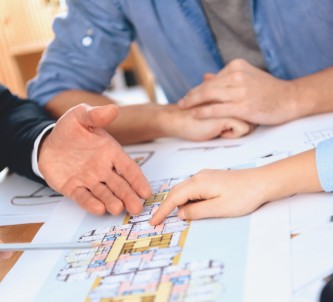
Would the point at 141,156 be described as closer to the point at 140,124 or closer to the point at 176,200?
the point at 140,124

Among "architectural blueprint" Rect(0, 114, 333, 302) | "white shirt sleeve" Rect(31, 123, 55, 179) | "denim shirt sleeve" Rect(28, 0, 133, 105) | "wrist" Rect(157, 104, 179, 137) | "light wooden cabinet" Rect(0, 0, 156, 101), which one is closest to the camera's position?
"architectural blueprint" Rect(0, 114, 333, 302)

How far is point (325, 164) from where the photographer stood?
671 millimetres

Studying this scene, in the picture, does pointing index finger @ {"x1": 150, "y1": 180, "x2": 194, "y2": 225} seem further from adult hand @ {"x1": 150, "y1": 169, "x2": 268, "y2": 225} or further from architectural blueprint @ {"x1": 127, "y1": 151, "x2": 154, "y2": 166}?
architectural blueprint @ {"x1": 127, "y1": 151, "x2": 154, "y2": 166}

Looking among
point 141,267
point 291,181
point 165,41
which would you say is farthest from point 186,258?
point 165,41

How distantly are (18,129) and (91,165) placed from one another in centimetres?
24

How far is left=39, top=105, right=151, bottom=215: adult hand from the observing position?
2.48ft

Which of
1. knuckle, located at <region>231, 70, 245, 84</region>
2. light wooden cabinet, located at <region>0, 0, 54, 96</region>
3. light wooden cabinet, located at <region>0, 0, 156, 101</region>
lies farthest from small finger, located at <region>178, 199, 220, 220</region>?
light wooden cabinet, located at <region>0, 0, 54, 96</region>

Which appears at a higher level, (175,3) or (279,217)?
(175,3)

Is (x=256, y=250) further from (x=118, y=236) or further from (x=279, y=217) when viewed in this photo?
(x=118, y=236)

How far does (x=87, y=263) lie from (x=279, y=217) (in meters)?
0.23

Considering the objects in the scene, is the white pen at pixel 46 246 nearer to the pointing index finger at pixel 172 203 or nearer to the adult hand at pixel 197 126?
the pointing index finger at pixel 172 203

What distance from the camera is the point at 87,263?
2.07 ft

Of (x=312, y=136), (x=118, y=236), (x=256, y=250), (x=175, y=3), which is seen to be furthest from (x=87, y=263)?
(x=175, y=3)

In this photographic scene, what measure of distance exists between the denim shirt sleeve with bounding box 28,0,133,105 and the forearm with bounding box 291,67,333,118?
46 cm
